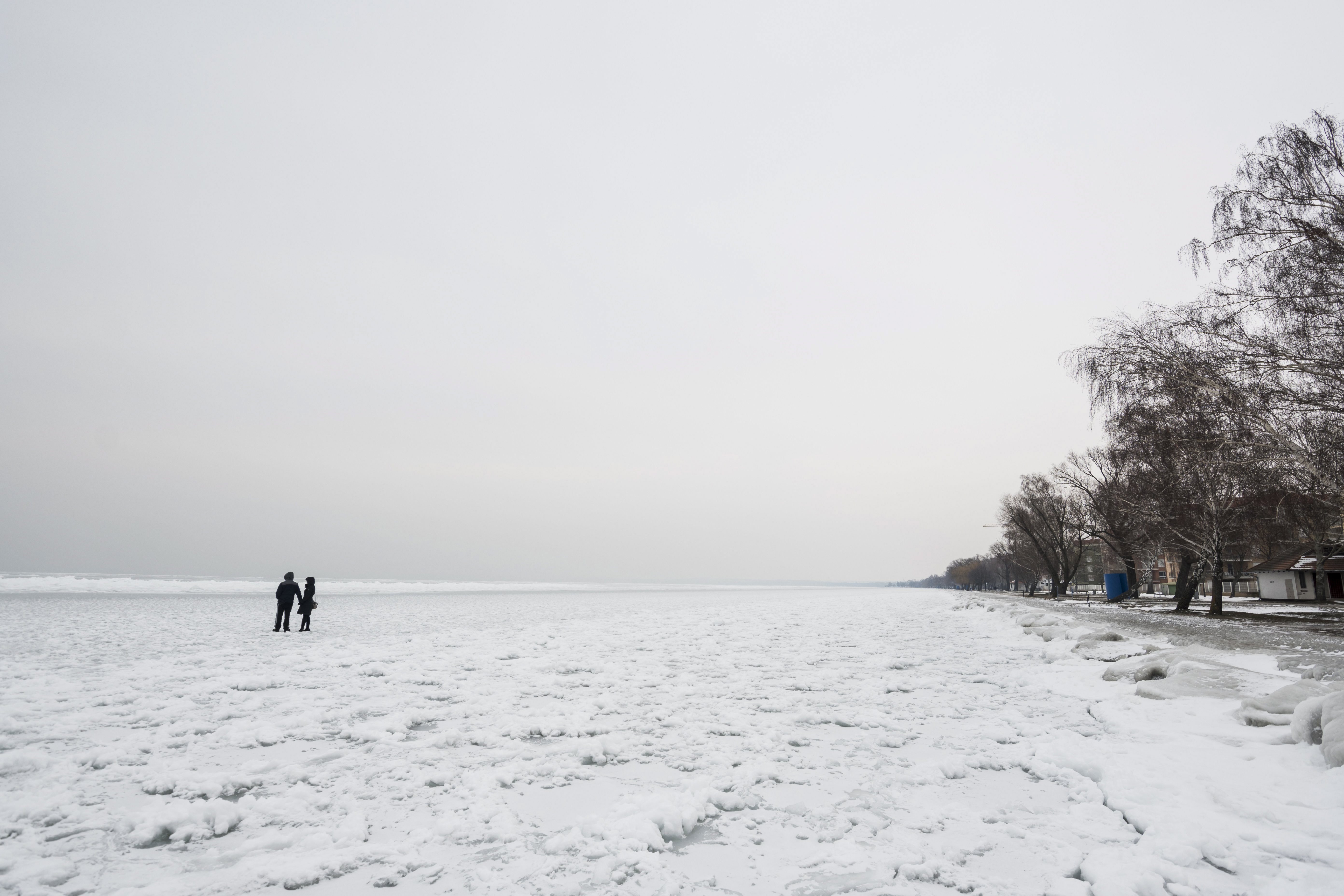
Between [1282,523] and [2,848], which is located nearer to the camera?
[2,848]

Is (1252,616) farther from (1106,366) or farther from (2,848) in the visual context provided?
(2,848)

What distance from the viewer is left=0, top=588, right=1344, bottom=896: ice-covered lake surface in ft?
11.8

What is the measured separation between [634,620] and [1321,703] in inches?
780

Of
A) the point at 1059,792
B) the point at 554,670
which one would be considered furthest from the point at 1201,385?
the point at 554,670

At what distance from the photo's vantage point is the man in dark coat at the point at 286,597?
1709 centimetres

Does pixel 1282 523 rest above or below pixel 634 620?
above

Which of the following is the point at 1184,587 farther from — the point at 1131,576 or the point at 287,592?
the point at 287,592

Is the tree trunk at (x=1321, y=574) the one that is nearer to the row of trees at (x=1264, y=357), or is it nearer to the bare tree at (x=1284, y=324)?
the row of trees at (x=1264, y=357)

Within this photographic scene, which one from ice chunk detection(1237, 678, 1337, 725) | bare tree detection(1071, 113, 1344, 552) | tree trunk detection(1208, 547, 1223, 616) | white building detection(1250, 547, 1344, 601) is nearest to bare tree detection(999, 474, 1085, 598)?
white building detection(1250, 547, 1344, 601)

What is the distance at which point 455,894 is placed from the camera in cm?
338

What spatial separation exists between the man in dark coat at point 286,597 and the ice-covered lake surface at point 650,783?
5918mm

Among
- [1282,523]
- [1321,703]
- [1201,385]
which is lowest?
[1321,703]

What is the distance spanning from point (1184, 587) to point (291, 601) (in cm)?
Result: 3605

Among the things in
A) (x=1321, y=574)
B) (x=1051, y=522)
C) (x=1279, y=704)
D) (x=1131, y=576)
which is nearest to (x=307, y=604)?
(x=1279, y=704)
